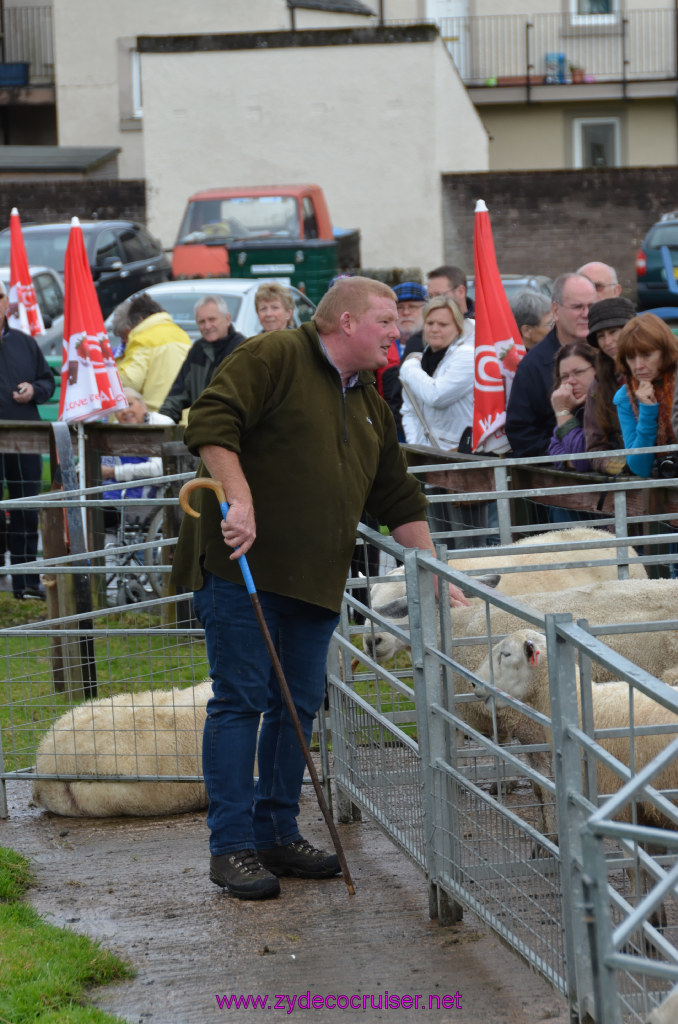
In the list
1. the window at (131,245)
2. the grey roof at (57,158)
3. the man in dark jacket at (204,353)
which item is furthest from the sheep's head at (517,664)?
the grey roof at (57,158)

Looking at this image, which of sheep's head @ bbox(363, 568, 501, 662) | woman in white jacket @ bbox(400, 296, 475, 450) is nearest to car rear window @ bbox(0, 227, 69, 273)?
woman in white jacket @ bbox(400, 296, 475, 450)

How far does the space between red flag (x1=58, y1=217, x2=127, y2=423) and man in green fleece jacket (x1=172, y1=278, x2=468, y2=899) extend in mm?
4706

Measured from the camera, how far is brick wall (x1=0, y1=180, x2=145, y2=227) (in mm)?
26719

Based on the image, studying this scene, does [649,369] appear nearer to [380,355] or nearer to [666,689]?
[380,355]

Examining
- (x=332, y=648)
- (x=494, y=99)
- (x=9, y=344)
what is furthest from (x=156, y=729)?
(x=494, y=99)

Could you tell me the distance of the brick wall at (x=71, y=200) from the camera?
2672 centimetres

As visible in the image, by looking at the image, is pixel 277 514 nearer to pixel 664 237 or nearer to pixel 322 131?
pixel 664 237

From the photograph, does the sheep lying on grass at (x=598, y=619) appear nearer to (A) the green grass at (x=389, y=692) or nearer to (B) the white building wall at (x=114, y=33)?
(A) the green grass at (x=389, y=692)

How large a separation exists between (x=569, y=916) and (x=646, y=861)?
0.55 meters

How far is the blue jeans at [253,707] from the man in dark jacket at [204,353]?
4.85 m

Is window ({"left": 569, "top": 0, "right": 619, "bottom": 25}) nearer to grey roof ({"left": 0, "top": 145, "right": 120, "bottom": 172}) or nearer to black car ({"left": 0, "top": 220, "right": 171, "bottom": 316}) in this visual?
grey roof ({"left": 0, "top": 145, "right": 120, "bottom": 172})

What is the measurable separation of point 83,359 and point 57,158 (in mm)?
23359

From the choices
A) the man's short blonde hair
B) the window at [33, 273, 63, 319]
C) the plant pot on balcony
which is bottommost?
the man's short blonde hair

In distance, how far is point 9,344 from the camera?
9.64 meters
